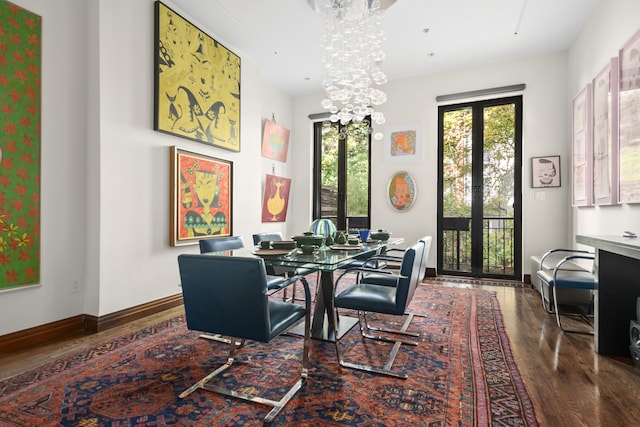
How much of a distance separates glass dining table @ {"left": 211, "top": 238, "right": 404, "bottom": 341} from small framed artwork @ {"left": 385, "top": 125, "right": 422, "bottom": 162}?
9.12ft

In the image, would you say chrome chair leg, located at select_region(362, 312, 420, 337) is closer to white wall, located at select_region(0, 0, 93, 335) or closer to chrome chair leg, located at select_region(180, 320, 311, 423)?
chrome chair leg, located at select_region(180, 320, 311, 423)

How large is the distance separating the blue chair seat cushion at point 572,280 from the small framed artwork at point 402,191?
2.61 meters

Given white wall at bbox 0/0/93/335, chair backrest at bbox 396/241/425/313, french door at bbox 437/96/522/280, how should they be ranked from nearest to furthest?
1. chair backrest at bbox 396/241/425/313
2. white wall at bbox 0/0/93/335
3. french door at bbox 437/96/522/280

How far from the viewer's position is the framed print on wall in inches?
138

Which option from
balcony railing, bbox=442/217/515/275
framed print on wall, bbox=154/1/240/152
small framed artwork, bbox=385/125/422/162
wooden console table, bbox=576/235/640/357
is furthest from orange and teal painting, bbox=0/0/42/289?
balcony railing, bbox=442/217/515/275

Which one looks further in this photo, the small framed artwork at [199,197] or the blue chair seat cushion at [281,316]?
the small framed artwork at [199,197]

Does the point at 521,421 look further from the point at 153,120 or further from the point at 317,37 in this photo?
the point at 317,37

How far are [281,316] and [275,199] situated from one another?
4212 millimetres

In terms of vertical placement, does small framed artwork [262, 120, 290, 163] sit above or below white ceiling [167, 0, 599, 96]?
below

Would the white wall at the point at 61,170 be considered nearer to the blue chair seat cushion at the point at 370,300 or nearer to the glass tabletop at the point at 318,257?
the glass tabletop at the point at 318,257

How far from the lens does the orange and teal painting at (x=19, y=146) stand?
251 centimetres

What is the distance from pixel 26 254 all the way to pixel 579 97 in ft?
20.0

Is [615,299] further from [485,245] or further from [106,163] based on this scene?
[106,163]

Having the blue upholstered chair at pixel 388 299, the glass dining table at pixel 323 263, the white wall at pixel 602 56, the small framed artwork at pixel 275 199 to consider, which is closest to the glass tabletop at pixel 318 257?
the glass dining table at pixel 323 263
